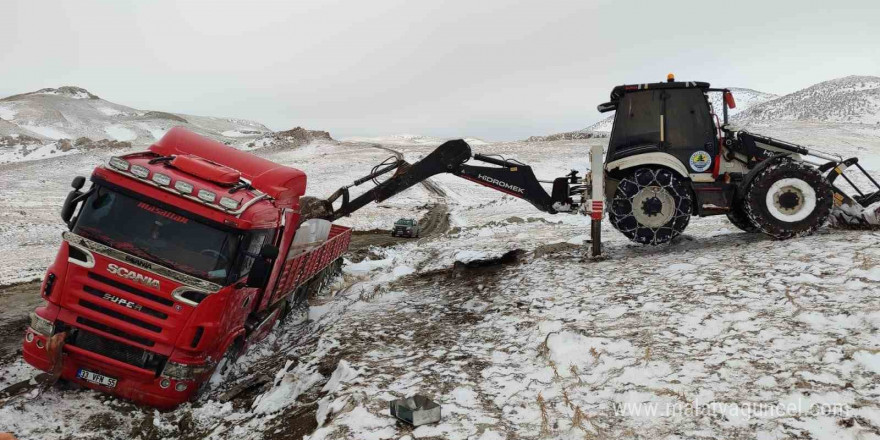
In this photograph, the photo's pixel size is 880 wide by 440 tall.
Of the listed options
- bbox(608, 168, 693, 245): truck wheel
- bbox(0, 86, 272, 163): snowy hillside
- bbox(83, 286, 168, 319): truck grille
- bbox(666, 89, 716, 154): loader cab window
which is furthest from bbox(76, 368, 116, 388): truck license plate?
bbox(0, 86, 272, 163): snowy hillside

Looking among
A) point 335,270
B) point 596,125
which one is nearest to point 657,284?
point 335,270

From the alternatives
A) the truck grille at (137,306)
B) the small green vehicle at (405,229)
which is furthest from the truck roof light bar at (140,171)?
the small green vehicle at (405,229)

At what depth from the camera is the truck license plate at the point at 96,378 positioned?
6.01 meters

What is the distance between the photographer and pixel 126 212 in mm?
6344

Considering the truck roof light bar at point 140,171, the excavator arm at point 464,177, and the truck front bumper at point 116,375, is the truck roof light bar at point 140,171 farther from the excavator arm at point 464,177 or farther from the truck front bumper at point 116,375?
the excavator arm at point 464,177

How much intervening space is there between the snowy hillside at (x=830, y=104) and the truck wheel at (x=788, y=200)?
65509mm

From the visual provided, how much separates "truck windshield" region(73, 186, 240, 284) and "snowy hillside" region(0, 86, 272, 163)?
4650cm

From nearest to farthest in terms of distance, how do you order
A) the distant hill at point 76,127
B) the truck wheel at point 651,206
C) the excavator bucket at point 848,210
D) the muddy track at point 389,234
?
1. the excavator bucket at point 848,210
2. the truck wheel at point 651,206
3. the muddy track at point 389,234
4. the distant hill at point 76,127

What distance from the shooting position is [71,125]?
64.2m

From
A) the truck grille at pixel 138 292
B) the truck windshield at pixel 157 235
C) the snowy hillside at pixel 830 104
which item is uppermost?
the snowy hillside at pixel 830 104

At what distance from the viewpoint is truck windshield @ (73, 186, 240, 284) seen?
6176mm

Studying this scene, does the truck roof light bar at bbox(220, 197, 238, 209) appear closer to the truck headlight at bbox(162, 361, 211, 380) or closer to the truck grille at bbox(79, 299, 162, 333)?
the truck grille at bbox(79, 299, 162, 333)

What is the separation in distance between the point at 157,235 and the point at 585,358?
5368 millimetres

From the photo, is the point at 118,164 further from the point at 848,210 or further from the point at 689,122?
the point at 848,210
